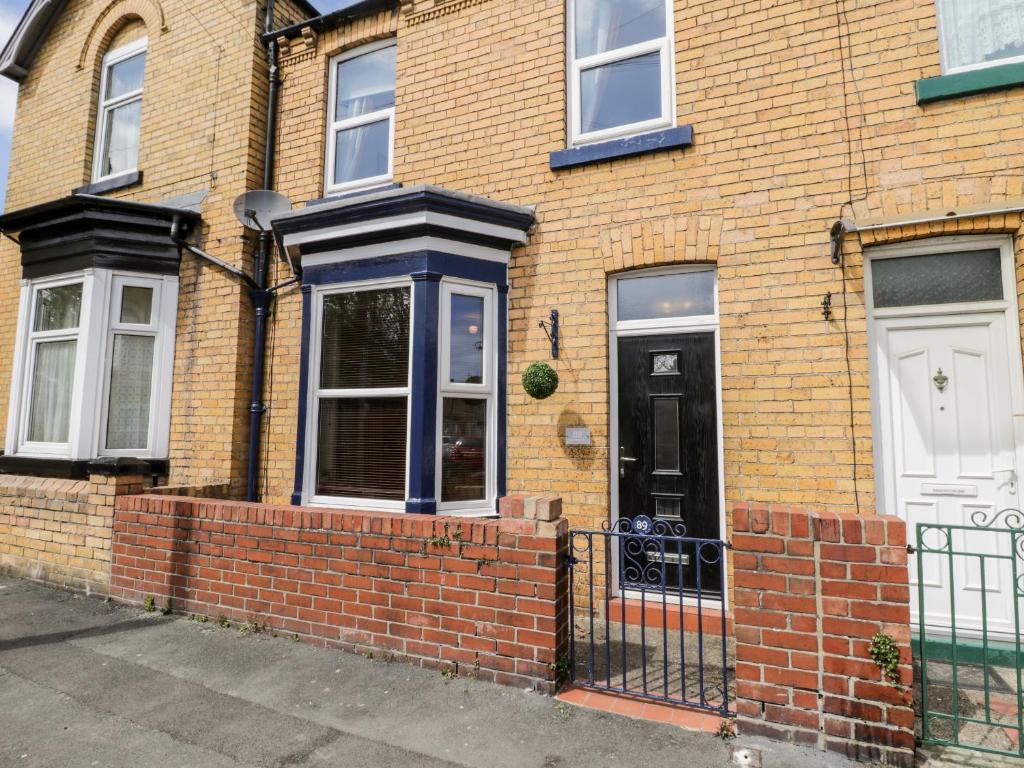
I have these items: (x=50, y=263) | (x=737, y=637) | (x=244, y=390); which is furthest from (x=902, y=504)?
(x=50, y=263)

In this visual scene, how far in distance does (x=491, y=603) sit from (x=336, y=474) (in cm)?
244

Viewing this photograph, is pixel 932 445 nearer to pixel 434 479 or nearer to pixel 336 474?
pixel 434 479

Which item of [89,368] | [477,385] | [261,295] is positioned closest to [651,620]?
[477,385]

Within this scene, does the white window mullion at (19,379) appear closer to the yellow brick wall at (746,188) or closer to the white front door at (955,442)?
the yellow brick wall at (746,188)

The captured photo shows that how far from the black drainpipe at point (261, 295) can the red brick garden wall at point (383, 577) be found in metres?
1.30

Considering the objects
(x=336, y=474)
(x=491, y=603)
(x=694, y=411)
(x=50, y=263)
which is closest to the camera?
(x=491, y=603)

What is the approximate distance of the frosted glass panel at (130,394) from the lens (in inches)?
230

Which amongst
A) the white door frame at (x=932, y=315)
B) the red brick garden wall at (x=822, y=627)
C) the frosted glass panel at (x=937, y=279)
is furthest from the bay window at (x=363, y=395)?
the frosted glass panel at (x=937, y=279)

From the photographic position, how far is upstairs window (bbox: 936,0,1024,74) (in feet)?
12.8

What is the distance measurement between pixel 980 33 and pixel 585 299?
3280 millimetres

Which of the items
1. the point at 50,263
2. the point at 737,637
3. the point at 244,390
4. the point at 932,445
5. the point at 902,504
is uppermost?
the point at 50,263

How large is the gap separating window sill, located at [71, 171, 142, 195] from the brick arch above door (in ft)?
18.5

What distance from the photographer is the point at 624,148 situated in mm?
4590

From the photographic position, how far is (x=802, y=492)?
12.8 ft
